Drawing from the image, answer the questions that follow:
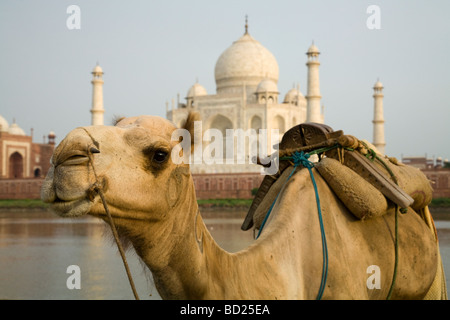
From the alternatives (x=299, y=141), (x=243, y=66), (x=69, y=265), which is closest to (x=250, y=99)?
(x=243, y=66)

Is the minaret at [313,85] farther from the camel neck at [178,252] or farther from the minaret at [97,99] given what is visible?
the camel neck at [178,252]

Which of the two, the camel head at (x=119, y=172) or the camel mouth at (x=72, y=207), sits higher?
the camel head at (x=119, y=172)

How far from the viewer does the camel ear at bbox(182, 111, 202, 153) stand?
62.2 inches

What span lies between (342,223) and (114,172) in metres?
1.16

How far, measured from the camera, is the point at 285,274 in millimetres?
1851

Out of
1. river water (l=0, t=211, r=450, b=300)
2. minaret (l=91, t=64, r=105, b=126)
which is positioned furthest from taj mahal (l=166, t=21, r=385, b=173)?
river water (l=0, t=211, r=450, b=300)

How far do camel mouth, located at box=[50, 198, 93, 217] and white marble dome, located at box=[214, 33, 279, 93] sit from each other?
130 ft

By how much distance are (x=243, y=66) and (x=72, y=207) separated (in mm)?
40309

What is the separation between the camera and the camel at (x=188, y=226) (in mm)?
1332

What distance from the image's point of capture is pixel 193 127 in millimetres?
1585

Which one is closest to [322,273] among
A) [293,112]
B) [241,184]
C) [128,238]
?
[128,238]

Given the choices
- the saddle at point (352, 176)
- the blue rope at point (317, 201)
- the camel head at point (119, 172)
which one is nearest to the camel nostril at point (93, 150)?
the camel head at point (119, 172)

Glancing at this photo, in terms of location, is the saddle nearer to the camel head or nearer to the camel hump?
the camel hump
